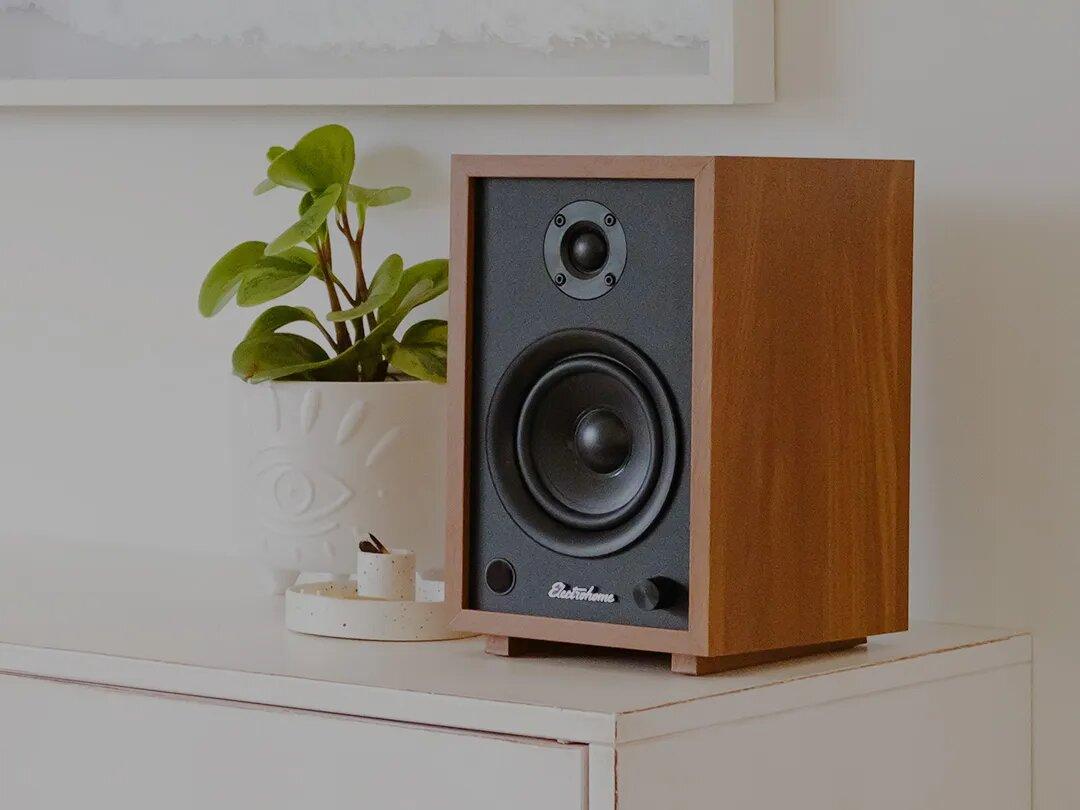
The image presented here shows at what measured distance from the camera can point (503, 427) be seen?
40.2 inches

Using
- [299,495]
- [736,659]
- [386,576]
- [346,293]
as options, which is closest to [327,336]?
[346,293]

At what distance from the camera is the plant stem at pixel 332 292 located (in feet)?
4.25

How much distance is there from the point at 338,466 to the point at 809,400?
0.39 m

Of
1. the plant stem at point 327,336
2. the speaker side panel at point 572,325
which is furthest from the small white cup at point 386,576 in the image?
the plant stem at point 327,336

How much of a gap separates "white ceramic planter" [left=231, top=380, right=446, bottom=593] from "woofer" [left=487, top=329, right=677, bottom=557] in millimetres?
224

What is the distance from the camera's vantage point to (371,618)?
1099 mm

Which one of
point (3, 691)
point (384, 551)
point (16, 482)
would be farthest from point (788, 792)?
point (16, 482)

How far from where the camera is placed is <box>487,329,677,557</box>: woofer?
964 mm

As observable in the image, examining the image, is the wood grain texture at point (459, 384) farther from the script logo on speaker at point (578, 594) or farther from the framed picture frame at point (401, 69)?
the framed picture frame at point (401, 69)

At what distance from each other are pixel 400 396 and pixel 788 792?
0.43 meters

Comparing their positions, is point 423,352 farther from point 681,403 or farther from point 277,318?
point 681,403

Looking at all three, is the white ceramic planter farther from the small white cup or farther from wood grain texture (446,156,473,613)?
wood grain texture (446,156,473,613)

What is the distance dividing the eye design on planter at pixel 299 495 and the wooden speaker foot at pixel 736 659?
36cm

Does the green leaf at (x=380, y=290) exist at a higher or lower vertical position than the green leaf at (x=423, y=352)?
higher
